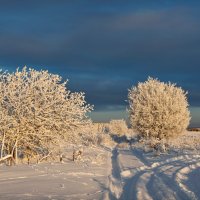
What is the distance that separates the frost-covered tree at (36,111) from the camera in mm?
20391

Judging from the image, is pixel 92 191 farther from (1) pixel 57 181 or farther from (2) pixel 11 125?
(2) pixel 11 125

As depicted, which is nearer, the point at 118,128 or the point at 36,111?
the point at 36,111

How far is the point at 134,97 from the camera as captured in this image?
38.2m

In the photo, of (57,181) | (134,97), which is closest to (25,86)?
(57,181)

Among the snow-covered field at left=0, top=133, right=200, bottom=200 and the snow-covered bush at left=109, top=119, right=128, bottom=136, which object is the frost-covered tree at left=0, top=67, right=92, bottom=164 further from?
the snow-covered bush at left=109, top=119, right=128, bottom=136

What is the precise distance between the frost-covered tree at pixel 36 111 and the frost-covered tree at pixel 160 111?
14464 mm

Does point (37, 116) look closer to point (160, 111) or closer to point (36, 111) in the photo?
point (36, 111)

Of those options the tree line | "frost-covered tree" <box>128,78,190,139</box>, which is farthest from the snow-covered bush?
the tree line

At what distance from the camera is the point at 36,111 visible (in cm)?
2034

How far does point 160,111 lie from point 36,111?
16.9 metres

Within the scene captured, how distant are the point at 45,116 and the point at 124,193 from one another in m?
8.48

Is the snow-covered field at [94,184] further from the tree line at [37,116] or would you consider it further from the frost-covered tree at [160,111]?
the frost-covered tree at [160,111]

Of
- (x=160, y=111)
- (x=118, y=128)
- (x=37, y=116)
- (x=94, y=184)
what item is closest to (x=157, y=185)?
(x=94, y=184)

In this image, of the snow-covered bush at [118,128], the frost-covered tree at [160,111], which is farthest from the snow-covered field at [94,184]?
the snow-covered bush at [118,128]
